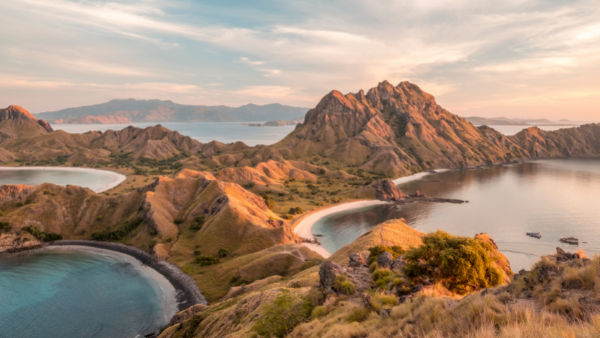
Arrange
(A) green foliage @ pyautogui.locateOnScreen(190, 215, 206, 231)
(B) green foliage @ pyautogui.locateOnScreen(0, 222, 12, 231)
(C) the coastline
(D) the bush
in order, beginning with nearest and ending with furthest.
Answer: (C) the coastline < (D) the bush < (B) green foliage @ pyautogui.locateOnScreen(0, 222, 12, 231) < (A) green foliage @ pyautogui.locateOnScreen(190, 215, 206, 231)

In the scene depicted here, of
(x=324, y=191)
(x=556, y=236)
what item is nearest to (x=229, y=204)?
(x=324, y=191)

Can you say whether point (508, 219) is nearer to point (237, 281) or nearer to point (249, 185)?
point (237, 281)

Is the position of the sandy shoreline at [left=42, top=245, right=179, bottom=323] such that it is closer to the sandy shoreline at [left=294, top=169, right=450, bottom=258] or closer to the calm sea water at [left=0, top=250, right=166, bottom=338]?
the calm sea water at [left=0, top=250, right=166, bottom=338]

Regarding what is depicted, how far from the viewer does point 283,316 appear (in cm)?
3152

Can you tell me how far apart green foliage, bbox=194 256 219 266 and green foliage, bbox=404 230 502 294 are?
212ft

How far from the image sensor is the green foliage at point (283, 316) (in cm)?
3024

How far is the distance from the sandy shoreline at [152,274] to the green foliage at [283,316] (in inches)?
1592

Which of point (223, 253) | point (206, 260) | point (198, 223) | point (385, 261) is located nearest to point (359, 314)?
point (385, 261)

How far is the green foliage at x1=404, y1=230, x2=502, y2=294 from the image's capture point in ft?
94.0

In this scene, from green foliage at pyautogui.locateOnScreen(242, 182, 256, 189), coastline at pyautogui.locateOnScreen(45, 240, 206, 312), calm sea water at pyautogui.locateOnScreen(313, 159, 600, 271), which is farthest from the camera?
green foliage at pyautogui.locateOnScreen(242, 182, 256, 189)

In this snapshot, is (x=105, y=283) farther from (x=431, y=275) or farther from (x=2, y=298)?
(x=431, y=275)

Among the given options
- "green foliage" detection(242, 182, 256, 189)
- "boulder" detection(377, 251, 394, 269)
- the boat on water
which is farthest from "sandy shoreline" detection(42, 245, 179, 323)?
the boat on water

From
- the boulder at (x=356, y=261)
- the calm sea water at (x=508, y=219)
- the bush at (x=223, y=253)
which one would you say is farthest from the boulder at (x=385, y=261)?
the calm sea water at (x=508, y=219)

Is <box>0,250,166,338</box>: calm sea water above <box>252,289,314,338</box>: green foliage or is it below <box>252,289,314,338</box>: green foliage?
below
